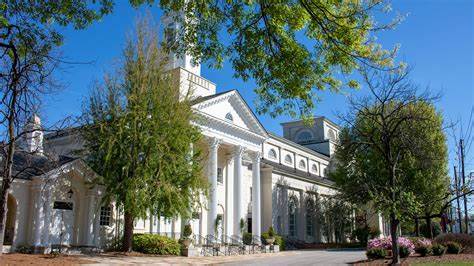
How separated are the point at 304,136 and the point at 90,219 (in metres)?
43.5

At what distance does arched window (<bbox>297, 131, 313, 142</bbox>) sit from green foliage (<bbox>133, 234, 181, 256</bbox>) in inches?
1625

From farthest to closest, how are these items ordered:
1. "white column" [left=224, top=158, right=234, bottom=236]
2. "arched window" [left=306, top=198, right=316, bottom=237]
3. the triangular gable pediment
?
"arched window" [left=306, top=198, right=316, bottom=237] → "white column" [left=224, top=158, right=234, bottom=236] → the triangular gable pediment

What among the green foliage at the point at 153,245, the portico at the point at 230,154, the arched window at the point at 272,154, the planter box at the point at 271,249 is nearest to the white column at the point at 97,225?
the green foliage at the point at 153,245

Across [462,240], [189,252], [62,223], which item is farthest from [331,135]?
[62,223]

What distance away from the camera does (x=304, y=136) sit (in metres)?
64.8

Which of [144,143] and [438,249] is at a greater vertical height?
[144,143]

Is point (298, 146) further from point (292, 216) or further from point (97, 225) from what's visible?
point (97, 225)

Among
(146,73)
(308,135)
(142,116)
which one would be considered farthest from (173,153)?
(308,135)

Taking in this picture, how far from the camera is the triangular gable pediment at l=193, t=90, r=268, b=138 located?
3390 centimetres

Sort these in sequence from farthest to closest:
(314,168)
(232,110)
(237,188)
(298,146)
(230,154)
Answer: (314,168) → (298,146) → (230,154) → (232,110) → (237,188)

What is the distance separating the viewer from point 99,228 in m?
25.8

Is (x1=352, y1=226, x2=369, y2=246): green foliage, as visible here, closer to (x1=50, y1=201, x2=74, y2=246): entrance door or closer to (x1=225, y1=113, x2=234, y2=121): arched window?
(x1=225, y1=113, x2=234, y2=121): arched window

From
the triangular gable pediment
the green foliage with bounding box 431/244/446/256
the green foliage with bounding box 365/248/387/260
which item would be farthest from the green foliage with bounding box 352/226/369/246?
the green foliage with bounding box 365/248/387/260

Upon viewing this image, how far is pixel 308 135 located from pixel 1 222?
176ft
